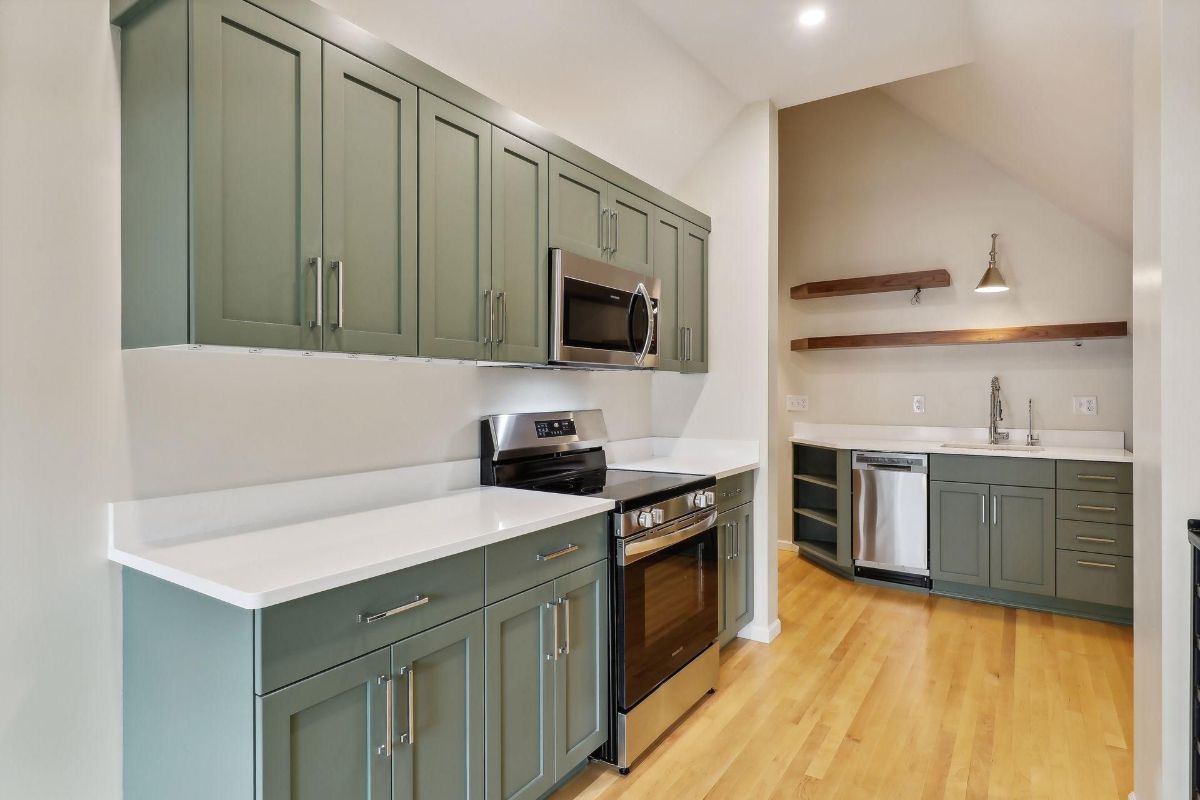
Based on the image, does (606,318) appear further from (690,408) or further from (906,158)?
(906,158)

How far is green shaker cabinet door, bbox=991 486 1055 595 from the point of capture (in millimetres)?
3557

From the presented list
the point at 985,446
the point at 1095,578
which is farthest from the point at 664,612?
the point at 985,446

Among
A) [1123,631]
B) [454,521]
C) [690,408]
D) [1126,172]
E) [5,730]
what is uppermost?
[1126,172]

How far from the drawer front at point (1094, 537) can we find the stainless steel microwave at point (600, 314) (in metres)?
2.51

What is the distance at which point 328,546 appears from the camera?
4.96 feet

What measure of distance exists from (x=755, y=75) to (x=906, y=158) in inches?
75.9

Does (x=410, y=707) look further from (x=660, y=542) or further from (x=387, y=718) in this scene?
(x=660, y=542)

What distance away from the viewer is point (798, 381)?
488cm

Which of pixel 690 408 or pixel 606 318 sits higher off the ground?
pixel 606 318

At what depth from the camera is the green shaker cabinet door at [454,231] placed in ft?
6.01

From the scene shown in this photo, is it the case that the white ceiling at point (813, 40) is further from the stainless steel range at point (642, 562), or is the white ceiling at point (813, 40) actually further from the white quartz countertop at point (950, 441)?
the white quartz countertop at point (950, 441)

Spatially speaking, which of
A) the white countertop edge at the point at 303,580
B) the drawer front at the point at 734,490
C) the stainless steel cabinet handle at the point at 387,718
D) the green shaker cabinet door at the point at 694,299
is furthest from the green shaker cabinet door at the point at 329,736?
the green shaker cabinet door at the point at 694,299

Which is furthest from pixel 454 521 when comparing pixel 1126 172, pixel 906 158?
pixel 906 158

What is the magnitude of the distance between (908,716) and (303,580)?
7.63ft
